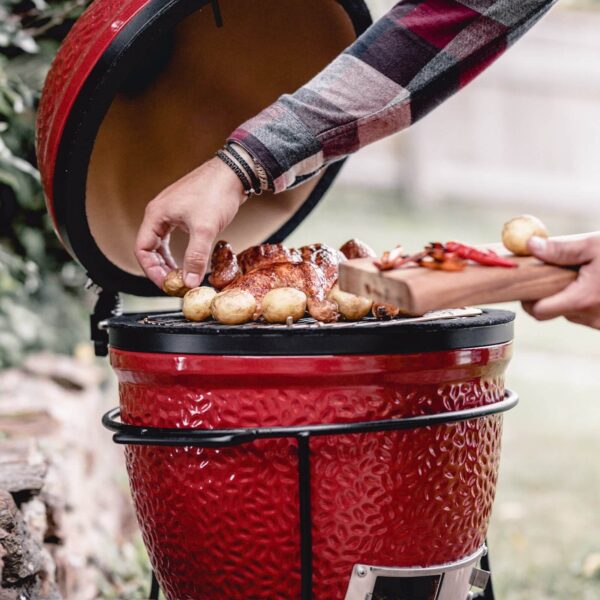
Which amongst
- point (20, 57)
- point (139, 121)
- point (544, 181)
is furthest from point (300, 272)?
point (544, 181)

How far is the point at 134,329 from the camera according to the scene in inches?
70.4

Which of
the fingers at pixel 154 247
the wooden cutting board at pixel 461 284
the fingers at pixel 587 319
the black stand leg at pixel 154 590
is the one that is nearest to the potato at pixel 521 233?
the wooden cutting board at pixel 461 284

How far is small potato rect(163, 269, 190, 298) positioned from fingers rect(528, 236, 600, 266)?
0.77m

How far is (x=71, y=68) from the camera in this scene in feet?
6.32

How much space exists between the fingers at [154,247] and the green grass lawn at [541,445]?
1830 millimetres

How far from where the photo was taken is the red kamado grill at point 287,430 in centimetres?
167

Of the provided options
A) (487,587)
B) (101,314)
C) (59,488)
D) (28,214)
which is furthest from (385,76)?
(28,214)

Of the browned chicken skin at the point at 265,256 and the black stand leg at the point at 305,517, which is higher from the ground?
the browned chicken skin at the point at 265,256

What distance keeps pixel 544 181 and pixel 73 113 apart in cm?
905

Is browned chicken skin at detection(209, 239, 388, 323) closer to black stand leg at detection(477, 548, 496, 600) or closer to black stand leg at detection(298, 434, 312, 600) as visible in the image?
black stand leg at detection(298, 434, 312, 600)

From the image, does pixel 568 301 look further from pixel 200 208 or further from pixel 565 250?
pixel 200 208

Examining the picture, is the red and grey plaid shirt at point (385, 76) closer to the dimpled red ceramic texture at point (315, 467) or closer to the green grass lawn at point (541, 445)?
the dimpled red ceramic texture at point (315, 467)

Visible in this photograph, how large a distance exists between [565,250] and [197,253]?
2.30 ft

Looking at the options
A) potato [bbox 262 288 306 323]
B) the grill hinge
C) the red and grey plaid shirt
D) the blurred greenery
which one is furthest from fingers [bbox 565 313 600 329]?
the blurred greenery
